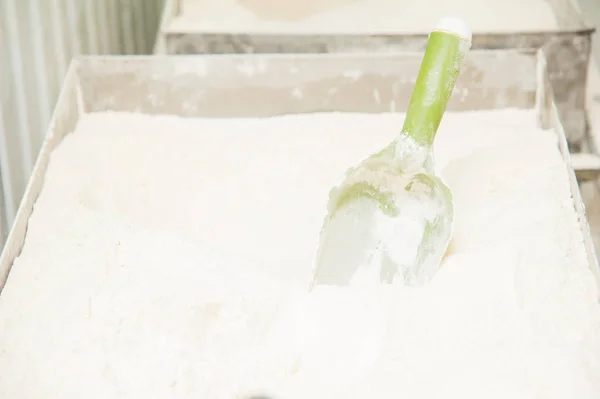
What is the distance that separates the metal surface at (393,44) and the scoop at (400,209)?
0.34 m

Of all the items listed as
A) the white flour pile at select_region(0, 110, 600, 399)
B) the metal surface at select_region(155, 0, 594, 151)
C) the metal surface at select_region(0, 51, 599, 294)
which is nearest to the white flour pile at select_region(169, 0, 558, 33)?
the metal surface at select_region(155, 0, 594, 151)

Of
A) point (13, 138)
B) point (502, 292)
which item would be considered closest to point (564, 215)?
point (502, 292)

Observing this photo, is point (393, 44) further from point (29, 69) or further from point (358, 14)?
point (29, 69)

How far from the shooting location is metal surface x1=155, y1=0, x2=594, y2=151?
96 centimetres

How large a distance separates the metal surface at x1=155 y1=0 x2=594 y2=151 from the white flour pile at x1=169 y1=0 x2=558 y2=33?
13 cm

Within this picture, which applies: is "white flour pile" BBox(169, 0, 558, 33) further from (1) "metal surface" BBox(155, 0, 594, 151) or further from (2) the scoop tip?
(2) the scoop tip

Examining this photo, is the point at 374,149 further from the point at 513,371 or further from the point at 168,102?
the point at 513,371

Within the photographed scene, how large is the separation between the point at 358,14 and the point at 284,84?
1.23ft

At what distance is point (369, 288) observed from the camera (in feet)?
1.89

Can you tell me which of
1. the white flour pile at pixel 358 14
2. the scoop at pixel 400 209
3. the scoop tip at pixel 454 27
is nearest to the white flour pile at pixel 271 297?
the scoop at pixel 400 209

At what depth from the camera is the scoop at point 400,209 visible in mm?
636

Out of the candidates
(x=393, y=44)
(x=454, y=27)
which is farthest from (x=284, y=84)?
(x=454, y=27)

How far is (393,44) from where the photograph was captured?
3.17 ft

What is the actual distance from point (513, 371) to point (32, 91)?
2.25 ft
